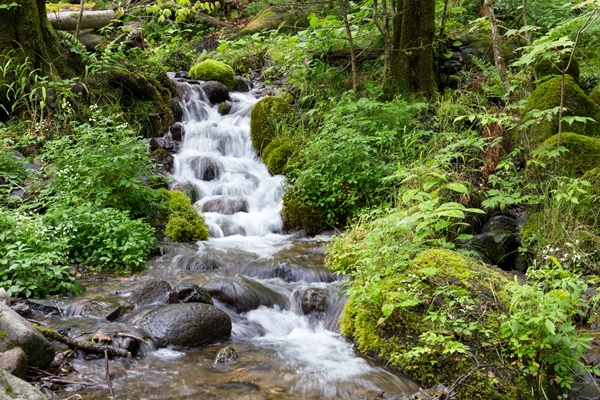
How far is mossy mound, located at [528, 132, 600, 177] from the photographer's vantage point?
6.18m

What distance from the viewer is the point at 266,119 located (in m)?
10.8

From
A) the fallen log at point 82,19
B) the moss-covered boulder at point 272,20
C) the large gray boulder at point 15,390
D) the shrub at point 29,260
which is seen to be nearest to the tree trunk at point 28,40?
the fallen log at point 82,19

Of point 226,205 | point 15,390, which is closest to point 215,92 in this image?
point 226,205

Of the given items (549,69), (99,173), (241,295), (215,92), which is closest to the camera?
(241,295)

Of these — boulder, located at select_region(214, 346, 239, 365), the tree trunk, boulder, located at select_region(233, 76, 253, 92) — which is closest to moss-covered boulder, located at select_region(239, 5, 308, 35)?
boulder, located at select_region(233, 76, 253, 92)

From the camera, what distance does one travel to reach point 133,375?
3990 millimetres

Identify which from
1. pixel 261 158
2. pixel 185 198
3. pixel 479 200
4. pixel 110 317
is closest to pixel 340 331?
pixel 110 317

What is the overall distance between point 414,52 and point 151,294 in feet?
23.2

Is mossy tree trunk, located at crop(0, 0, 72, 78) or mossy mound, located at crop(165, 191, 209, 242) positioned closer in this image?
mossy mound, located at crop(165, 191, 209, 242)

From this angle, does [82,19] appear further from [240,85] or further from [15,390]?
[15,390]

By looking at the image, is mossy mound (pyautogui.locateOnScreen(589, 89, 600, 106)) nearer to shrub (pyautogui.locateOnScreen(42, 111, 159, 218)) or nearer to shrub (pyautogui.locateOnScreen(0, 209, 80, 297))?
shrub (pyautogui.locateOnScreen(42, 111, 159, 218))

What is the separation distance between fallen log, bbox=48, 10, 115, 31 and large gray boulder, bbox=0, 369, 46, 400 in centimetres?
1037

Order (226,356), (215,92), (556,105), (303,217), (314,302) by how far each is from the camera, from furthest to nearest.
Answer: (215,92) → (303,217) → (556,105) → (314,302) → (226,356)

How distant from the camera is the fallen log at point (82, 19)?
11.1 metres
